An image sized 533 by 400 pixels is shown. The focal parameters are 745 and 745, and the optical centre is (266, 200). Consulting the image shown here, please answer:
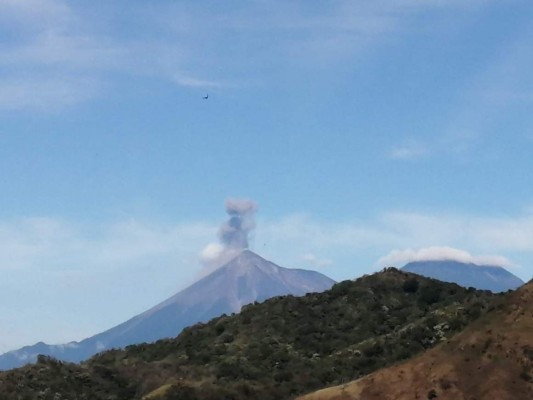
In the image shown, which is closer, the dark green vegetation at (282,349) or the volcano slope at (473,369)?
the volcano slope at (473,369)

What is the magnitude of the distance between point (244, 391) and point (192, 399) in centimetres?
572

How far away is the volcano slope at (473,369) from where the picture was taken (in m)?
51.6

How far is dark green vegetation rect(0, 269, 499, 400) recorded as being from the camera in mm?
83812

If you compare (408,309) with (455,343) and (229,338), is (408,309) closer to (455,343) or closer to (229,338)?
(229,338)

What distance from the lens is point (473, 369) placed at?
177 feet

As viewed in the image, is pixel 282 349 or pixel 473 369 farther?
pixel 282 349

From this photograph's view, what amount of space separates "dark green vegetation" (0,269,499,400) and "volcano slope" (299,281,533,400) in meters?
7.29

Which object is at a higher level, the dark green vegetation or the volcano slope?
the dark green vegetation

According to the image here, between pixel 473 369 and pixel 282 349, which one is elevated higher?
pixel 282 349

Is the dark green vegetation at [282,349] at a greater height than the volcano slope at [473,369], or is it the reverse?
the dark green vegetation at [282,349]

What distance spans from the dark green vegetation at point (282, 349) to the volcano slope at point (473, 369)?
7293 mm

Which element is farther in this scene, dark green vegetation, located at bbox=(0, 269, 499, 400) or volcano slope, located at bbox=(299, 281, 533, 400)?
dark green vegetation, located at bbox=(0, 269, 499, 400)

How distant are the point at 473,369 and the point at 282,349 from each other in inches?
2001

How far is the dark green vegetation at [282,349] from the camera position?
8381cm
